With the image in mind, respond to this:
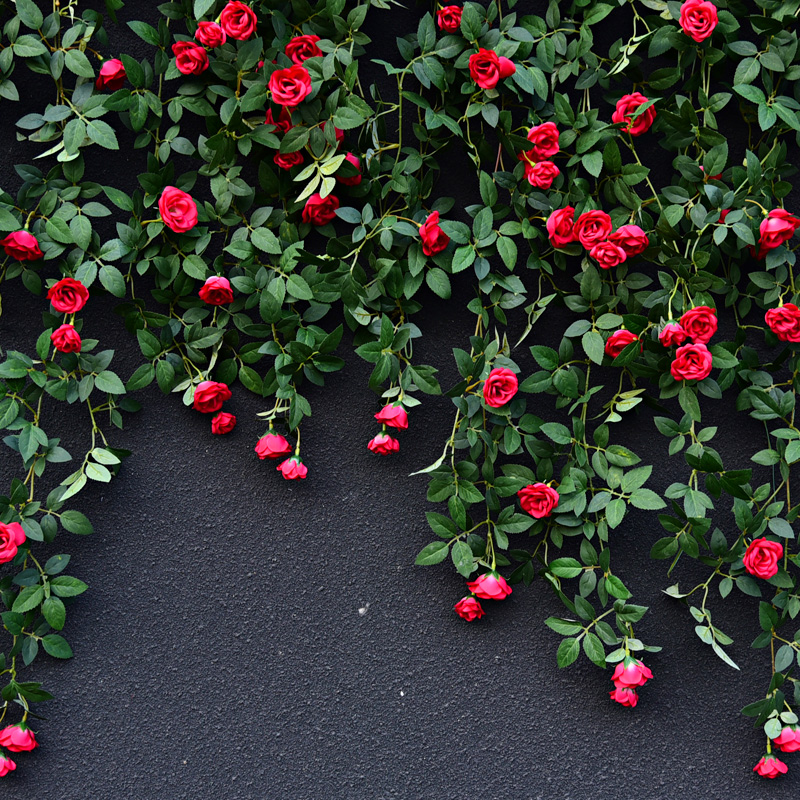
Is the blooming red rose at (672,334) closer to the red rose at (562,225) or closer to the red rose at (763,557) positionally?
the red rose at (562,225)

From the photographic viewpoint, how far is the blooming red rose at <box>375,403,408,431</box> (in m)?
1.38

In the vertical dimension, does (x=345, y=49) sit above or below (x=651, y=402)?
above

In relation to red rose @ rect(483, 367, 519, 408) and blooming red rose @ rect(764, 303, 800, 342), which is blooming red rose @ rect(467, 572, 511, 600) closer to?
red rose @ rect(483, 367, 519, 408)

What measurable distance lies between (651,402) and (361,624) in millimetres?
743

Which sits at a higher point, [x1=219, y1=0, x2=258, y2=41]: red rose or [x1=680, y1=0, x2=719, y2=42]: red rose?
[x1=680, y1=0, x2=719, y2=42]: red rose

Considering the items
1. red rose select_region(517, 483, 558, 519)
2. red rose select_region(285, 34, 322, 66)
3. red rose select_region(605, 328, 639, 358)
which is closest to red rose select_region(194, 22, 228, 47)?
red rose select_region(285, 34, 322, 66)

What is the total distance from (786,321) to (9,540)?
59.4 inches

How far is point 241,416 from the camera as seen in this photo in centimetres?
150

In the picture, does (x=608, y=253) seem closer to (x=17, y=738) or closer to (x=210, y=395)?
(x=210, y=395)

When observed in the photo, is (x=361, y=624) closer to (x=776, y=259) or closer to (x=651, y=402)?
(x=651, y=402)

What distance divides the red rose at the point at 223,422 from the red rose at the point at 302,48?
68cm

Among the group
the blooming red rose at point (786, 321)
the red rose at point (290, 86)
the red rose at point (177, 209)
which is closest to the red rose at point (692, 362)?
the blooming red rose at point (786, 321)

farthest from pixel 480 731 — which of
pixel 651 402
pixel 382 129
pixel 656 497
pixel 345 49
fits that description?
pixel 345 49

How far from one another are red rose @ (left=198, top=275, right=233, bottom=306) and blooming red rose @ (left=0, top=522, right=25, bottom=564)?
557 millimetres
